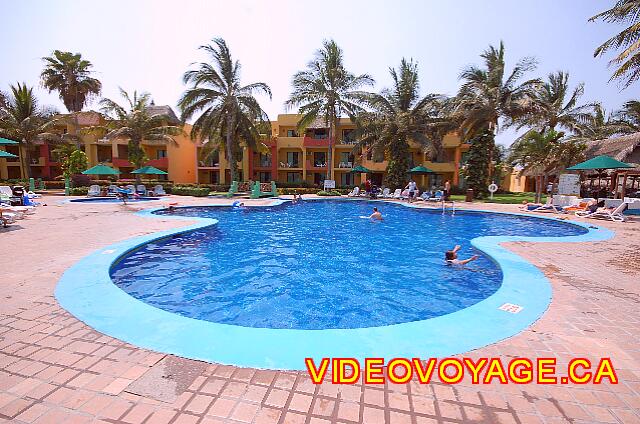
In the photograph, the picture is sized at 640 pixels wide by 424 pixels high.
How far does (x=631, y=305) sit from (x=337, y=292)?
4.49m

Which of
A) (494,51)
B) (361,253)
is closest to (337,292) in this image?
(361,253)

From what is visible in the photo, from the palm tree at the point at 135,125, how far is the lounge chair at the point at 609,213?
2932 centimetres

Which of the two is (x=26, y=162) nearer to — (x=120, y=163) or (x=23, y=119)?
(x=23, y=119)

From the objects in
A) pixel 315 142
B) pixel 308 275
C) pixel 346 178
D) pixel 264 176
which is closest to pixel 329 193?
pixel 315 142

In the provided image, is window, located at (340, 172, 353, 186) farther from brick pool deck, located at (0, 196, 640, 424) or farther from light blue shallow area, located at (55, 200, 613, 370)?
brick pool deck, located at (0, 196, 640, 424)

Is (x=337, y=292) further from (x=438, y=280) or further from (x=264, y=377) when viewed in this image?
(x=264, y=377)

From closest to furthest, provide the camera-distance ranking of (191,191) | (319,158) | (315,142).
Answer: (191,191) < (315,142) < (319,158)

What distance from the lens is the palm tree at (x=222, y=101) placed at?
24.7 metres

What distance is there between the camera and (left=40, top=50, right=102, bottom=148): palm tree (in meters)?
33.9

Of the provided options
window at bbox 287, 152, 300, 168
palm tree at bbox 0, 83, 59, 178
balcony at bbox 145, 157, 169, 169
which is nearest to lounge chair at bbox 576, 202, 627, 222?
window at bbox 287, 152, 300, 168

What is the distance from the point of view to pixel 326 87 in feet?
89.6

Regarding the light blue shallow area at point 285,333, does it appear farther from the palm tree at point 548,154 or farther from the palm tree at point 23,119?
the palm tree at point 23,119

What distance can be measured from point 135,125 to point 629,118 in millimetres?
45439

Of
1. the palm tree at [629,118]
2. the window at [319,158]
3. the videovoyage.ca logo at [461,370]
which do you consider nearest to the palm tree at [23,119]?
the window at [319,158]
